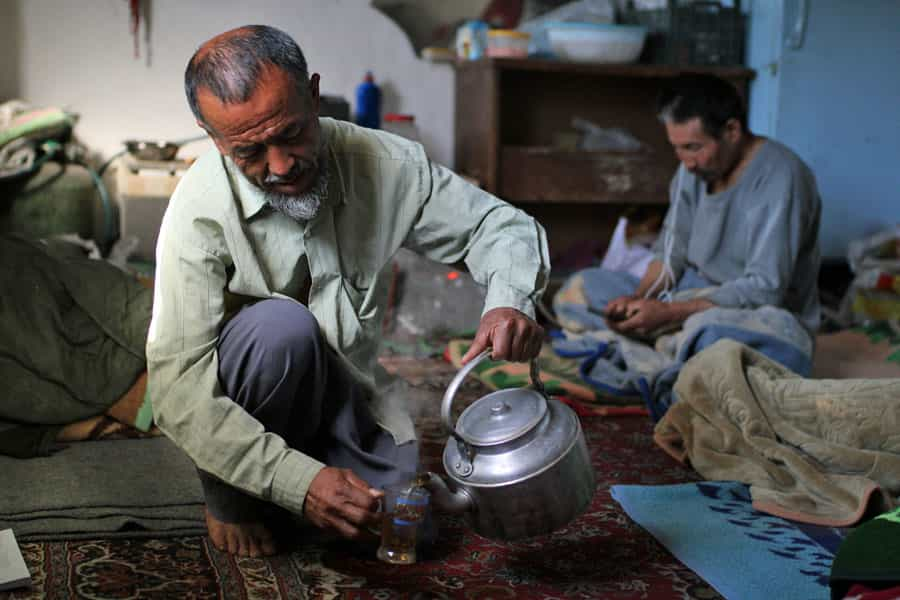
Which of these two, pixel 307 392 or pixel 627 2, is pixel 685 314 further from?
pixel 627 2

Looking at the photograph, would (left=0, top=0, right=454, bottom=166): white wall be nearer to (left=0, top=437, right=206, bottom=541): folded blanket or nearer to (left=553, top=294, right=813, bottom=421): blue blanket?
(left=553, top=294, right=813, bottom=421): blue blanket

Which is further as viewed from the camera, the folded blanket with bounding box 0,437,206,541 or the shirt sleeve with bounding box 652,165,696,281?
the shirt sleeve with bounding box 652,165,696,281

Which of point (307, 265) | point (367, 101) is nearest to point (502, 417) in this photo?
point (307, 265)

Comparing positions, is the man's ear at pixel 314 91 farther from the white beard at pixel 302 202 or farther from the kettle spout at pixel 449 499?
the kettle spout at pixel 449 499

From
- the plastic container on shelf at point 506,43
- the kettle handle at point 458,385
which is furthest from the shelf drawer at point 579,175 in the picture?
the kettle handle at point 458,385

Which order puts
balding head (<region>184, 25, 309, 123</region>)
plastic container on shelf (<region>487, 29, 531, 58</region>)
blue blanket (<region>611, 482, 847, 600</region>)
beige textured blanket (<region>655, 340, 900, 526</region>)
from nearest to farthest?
balding head (<region>184, 25, 309, 123</region>) → blue blanket (<region>611, 482, 847, 600</region>) → beige textured blanket (<region>655, 340, 900, 526</region>) → plastic container on shelf (<region>487, 29, 531, 58</region>)

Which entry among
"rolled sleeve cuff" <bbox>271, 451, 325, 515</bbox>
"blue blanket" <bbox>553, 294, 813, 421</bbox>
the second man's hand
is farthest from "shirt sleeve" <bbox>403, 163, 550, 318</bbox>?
"blue blanket" <bbox>553, 294, 813, 421</bbox>

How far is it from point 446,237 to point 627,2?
354cm

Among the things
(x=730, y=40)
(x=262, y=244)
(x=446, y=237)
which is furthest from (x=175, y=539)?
(x=730, y=40)

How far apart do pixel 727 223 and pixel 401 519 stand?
2156 mm

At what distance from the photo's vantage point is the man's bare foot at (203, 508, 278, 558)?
6.50 ft

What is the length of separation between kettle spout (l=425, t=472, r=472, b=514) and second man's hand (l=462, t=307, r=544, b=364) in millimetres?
224

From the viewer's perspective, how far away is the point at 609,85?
5.46 m

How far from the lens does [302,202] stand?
1865 mm
